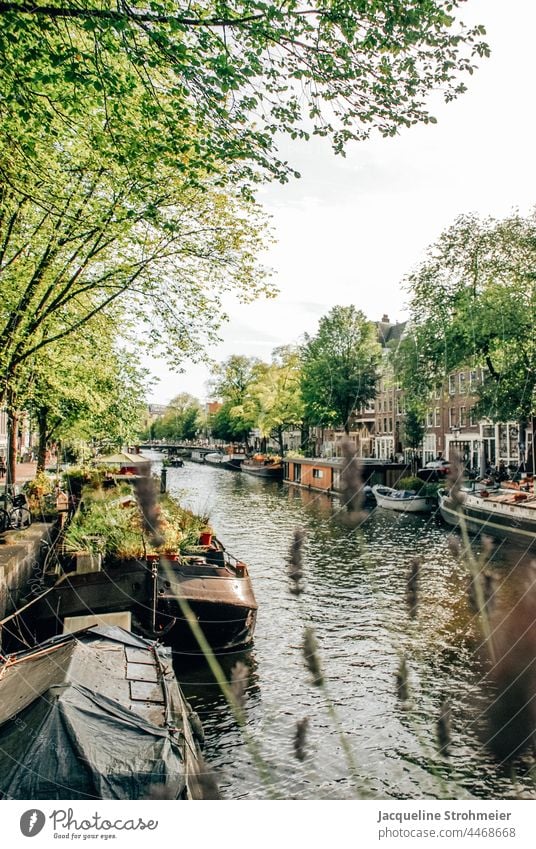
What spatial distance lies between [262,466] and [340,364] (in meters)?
31.3

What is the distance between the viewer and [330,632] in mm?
11859

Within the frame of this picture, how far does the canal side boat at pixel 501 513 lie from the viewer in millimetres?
19302

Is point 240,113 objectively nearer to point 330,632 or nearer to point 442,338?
point 330,632

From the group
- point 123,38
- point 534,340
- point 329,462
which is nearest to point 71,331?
point 329,462

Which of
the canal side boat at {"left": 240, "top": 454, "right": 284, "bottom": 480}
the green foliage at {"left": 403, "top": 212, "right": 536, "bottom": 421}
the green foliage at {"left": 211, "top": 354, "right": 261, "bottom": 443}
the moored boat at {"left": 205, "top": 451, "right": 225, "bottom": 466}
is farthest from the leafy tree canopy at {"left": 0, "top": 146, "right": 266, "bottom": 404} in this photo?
the moored boat at {"left": 205, "top": 451, "right": 225, "bottom": 466}

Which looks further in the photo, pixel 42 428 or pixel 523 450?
pixel 523 450

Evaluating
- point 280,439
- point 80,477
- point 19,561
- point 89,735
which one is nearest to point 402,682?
point 280,439

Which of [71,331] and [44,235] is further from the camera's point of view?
[71,331]

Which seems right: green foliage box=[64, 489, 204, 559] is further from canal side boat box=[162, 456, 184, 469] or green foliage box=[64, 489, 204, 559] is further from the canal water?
canal side boat box=[162, 456, 184, 469]

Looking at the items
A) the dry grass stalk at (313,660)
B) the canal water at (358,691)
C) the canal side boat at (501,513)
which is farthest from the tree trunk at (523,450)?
the dry grass stalk at (313,660)

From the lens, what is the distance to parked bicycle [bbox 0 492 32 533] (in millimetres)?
13031

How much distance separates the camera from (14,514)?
14.2 metres

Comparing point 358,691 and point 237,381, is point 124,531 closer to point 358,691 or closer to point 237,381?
point 237,381
